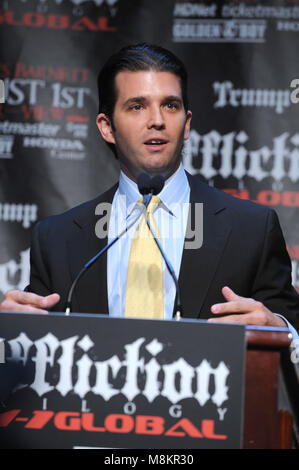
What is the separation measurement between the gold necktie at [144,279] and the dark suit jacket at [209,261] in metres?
0.09

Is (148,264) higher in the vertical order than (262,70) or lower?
lower

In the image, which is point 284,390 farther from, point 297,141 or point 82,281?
point 297,141

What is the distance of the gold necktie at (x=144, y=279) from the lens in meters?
1.86

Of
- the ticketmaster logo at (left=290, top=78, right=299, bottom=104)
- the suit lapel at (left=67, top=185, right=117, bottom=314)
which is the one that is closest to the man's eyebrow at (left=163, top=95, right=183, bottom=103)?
the suit lapel at (left=67, top=185, right=117, bottom=314)

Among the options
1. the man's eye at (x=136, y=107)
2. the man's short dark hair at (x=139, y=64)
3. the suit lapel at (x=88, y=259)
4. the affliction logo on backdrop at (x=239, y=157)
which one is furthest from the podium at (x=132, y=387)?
the affliction logo on backdrop at (x=239, y=157)

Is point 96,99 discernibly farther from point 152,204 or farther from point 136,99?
point 152,204

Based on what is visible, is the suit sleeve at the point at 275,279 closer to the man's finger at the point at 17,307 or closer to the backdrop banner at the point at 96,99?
the backdrop banner at the point at 96,99

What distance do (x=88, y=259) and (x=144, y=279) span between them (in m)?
0.26

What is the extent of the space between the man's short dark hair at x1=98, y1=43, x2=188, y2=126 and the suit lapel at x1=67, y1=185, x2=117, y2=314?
1.20 ft

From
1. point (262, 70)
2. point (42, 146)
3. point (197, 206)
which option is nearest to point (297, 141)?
point (262, 70)

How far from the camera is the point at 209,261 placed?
200 cm

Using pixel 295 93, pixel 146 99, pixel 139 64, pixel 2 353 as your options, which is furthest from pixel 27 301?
pixel 295 93

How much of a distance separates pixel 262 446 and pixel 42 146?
2020mm
